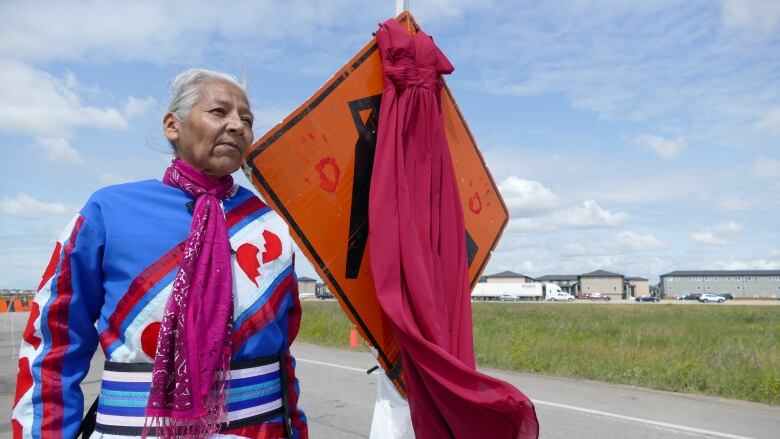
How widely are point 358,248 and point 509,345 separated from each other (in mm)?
11289

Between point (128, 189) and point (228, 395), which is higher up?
point (128, 189)

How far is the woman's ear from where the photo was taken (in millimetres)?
1811

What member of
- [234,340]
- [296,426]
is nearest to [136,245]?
[234,340]

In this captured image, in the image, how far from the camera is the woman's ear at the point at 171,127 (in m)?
1.81

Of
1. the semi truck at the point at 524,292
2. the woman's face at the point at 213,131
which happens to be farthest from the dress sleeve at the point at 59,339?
the semi truck at the point at 524,292

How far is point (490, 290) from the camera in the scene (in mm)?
101750

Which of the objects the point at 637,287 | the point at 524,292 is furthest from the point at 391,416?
the point at 637,287

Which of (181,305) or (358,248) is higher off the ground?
(358,248)

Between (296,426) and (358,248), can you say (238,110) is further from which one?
(296,426)

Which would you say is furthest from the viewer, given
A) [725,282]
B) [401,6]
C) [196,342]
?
[725,282]

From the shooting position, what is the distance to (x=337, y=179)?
2.21 meters

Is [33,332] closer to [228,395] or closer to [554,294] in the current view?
[228,395]

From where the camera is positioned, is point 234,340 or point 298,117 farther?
point 298,117

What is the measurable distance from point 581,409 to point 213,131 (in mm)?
6243
